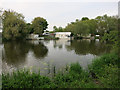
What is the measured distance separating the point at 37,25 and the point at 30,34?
417 cm

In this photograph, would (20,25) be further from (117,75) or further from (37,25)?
(117,75)

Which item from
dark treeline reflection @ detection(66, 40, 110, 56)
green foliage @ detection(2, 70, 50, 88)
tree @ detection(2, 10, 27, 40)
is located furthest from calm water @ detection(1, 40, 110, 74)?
tree @ detection(2, 10, 27, 40)

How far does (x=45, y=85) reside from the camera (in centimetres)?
309

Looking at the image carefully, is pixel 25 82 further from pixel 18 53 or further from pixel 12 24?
pixel 12 24

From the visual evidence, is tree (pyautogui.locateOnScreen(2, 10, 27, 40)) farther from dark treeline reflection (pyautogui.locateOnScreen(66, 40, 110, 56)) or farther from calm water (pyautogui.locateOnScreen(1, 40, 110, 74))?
dark treeline reflection (pyautogui.locateOnScreen(66, 40, 110, 56))

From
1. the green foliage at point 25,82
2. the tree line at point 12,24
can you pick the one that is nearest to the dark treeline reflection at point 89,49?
the green foliage at point 25,82

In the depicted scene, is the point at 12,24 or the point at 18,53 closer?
the point at 18,53

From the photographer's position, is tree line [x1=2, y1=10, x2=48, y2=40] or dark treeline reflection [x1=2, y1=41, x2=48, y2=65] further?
tree line [x1=2, y1=10, x2=48, y2=40]

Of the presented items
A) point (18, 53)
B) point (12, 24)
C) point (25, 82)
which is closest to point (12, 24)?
point (12, 24)

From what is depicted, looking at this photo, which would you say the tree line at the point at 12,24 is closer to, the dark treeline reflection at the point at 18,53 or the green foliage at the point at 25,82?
the dark treeline reflection at the point at 18,53

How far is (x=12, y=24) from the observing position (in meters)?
21.5

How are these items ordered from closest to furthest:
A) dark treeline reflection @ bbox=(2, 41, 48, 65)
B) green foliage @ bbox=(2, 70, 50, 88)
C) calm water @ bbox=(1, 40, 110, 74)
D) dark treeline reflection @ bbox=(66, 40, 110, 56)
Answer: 1. green foliage @ bbox=(2, 70, 50, 88)
2. calm water @ bbox=(1, 40, 110, 74)
3. dark treeline reflection @ bbox=(2, 41, 48, 65)
4. dark treeline reflection @ bbox=(66, 40, 110, 56)

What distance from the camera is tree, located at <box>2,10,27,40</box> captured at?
2088 centimetres

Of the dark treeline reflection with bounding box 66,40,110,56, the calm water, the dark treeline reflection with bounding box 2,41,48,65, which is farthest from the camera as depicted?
the dark treeline reflection with bounding box 66,40,110,56
